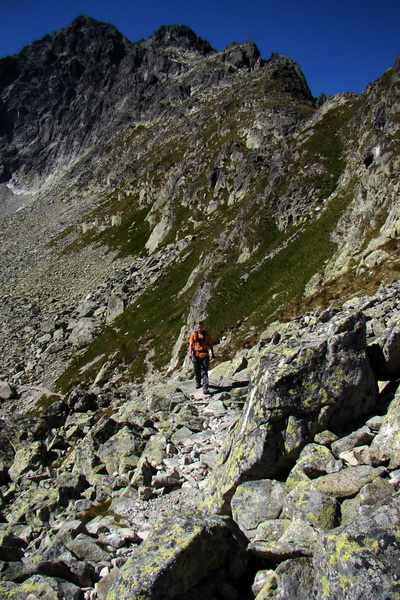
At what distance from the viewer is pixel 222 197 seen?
70.7m

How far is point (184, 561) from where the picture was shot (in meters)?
5.75

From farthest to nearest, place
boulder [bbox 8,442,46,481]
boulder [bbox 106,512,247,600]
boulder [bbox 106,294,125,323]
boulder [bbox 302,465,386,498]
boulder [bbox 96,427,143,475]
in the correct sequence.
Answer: boulder [bbox 106,294,125,323]
boulder [bbox 8,442,46,481]
boulder [bbox 96,427,143,475]
boulder [bbox 302,465,386,498]
boulder [bbox 106,512,247,600]

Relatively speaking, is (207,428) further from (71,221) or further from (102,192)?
(102,192)

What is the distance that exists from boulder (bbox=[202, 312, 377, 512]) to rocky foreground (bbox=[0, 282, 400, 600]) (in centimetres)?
3

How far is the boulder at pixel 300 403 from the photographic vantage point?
7.88m

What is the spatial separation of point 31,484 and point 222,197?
61.6 meters

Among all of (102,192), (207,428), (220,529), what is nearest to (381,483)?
(220,529)

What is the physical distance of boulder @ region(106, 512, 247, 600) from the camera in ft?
18.1

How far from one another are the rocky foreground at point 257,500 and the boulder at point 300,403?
0.03 metres

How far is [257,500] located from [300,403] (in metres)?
2.04

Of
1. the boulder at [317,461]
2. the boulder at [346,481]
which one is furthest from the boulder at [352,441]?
the boulder at [346,481]

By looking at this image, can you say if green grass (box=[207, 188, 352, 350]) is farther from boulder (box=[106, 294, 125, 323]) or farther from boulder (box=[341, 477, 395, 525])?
boulder (box=[341, 477, 395, 525])

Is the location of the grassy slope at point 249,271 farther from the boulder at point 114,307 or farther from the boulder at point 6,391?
the boulder at point 6,391

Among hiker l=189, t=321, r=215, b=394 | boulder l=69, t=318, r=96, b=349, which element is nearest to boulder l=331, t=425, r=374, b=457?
hiker l=189, t=321, r=215, b=394
